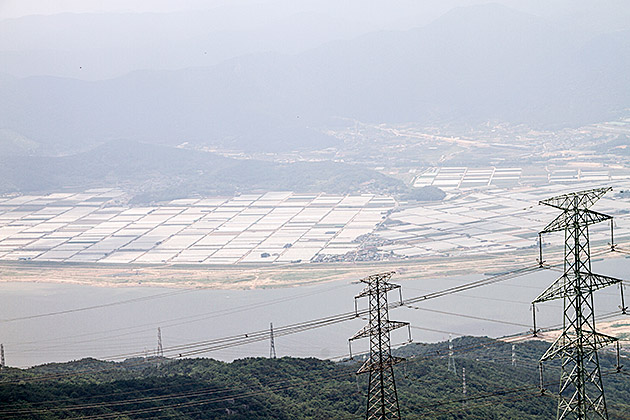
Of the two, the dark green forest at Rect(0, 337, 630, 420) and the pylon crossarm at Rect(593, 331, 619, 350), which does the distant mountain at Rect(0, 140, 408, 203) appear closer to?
the dark green forest at Rect(0, 337, 630, 420)

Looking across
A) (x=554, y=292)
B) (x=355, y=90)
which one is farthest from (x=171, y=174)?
(x=554, y=292)

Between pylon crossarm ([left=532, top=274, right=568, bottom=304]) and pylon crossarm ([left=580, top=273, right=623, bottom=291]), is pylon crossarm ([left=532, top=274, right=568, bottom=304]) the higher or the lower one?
the lower one

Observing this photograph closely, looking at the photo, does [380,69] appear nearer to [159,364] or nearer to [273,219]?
[273,219]

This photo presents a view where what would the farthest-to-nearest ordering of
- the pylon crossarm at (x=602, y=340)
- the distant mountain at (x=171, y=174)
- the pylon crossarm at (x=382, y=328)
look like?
the distant mountain at (x=171, y=174) < the pylon crossarm at (x=382, y=328) < the pylon crossarm at (x=602, y=340)

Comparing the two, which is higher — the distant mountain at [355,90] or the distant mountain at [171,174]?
the distant mountain at [355,90]

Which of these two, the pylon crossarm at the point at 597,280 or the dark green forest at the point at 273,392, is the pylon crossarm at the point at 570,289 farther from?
the dark green forest at the point at 273,392

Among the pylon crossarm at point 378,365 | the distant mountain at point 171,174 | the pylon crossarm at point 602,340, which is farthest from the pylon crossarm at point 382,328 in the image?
the distant mountain at point 171,174

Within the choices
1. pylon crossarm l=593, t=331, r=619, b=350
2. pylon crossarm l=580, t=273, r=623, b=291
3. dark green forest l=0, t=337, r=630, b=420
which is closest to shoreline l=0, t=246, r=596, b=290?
dark green forest l=0, t=337, r=630, b=420

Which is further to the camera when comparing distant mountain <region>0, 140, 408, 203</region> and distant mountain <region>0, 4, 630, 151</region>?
distant mountain <region>0, 4, 630, 151</region>
